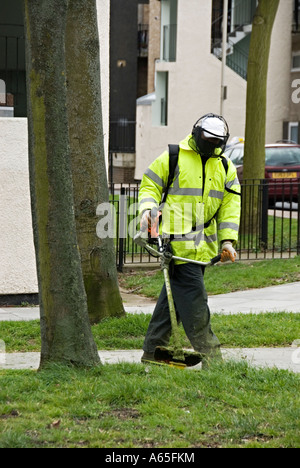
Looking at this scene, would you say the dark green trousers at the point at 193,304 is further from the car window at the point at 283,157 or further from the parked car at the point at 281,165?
the car window at the point at 283,157

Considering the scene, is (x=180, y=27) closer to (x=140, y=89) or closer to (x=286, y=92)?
(x=286, y=92)

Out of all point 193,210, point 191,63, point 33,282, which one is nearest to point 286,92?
point 191,63

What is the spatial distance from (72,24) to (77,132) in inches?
39.4

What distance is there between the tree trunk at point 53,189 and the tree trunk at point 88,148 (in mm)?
2381

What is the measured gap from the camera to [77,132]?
8406 millimetres

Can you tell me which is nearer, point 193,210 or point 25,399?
point 25,399

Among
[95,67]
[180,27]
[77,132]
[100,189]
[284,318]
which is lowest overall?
[284,318]

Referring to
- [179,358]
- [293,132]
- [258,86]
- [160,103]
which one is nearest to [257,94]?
[258,86]

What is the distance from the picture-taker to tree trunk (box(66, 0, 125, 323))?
8.40 meters

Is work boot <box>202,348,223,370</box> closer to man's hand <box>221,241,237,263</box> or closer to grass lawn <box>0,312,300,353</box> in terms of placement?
man's hand <box>221,241,237,263</box>

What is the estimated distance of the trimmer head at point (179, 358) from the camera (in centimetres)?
633

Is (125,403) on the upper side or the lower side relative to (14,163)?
lower

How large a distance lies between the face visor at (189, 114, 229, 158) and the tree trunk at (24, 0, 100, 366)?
98cm

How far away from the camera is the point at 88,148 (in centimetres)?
846
